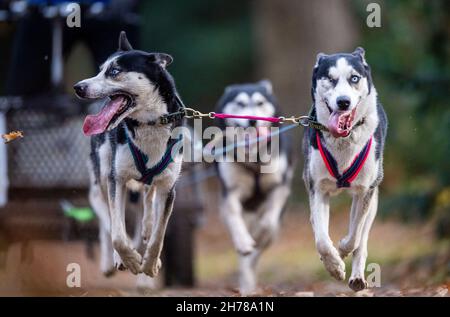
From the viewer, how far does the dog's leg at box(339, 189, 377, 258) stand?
5.80m

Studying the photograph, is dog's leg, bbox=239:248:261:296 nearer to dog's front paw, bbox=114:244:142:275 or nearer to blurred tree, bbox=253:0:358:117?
dog's front paw, bbox=114:244:142:275

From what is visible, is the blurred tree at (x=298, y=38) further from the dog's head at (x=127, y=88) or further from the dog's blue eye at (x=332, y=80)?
the dog's blue eye at (x=332, y=80)

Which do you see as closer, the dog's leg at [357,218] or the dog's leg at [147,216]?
the dog's leg at [357,218]

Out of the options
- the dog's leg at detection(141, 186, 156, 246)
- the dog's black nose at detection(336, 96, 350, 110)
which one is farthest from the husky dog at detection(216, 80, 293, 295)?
the dog's black nose at detection(336, 96, 350, 110)

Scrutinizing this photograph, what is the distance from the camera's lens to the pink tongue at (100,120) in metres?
5.39

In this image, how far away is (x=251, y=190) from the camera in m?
8.70

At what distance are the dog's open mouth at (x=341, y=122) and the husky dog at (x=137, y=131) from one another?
89 centimetres

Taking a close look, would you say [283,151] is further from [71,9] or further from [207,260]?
[207,260]

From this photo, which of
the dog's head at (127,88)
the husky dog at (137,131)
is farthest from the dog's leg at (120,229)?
the dog's head at (127,88)

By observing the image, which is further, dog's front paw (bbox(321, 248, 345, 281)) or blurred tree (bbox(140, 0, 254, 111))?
blurred tree (bbox(140, 0, 254, 111))

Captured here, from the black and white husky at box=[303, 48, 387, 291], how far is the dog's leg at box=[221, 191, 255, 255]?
7.38ft

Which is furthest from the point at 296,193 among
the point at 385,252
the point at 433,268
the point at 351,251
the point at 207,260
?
the point at 351,251

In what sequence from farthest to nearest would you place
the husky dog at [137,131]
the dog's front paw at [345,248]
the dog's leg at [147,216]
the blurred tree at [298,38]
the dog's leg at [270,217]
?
the blurred tree at [298,38] < the dog's leg at [270,217] < the dog's leg at [147,216] < the dog's front paw at [345,248] < the husky dog at [137,131]

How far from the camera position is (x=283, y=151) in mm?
8664
